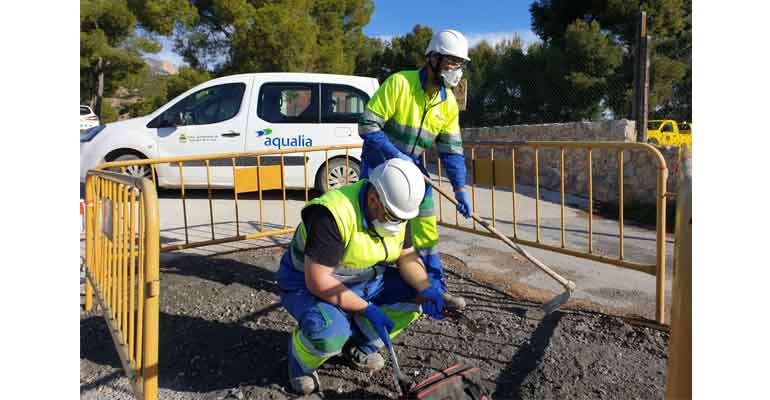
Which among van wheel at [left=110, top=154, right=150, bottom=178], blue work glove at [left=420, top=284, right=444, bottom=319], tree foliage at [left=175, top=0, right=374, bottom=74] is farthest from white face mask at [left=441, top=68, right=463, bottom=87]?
tree foliage at [left=175, top=0, right=374, bottom=74]

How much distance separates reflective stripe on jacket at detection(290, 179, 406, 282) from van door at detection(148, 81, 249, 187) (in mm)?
4972

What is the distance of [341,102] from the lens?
7.76 m

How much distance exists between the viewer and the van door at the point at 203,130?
725cm

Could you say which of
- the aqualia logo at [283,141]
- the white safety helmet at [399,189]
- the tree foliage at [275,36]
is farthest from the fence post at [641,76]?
the tree foliage at [275,36]

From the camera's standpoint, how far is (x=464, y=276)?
458cm

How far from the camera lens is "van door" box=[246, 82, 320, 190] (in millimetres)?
7418

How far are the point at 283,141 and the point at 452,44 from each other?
4625mm

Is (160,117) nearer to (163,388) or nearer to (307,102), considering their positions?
(307,102)

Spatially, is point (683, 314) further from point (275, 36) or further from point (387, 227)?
point (275, 36)

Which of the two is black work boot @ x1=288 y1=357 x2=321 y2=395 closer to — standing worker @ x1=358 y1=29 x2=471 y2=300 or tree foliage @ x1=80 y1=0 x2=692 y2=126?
standing worker @ x1=358 y1=29 x2=471 y2=300

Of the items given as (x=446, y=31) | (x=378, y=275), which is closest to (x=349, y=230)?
(x=378, y=275)

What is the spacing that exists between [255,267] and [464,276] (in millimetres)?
1792

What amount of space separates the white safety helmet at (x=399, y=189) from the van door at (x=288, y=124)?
5.13m

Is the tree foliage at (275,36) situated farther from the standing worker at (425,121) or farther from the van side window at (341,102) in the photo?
the standing worker at (425,121)
